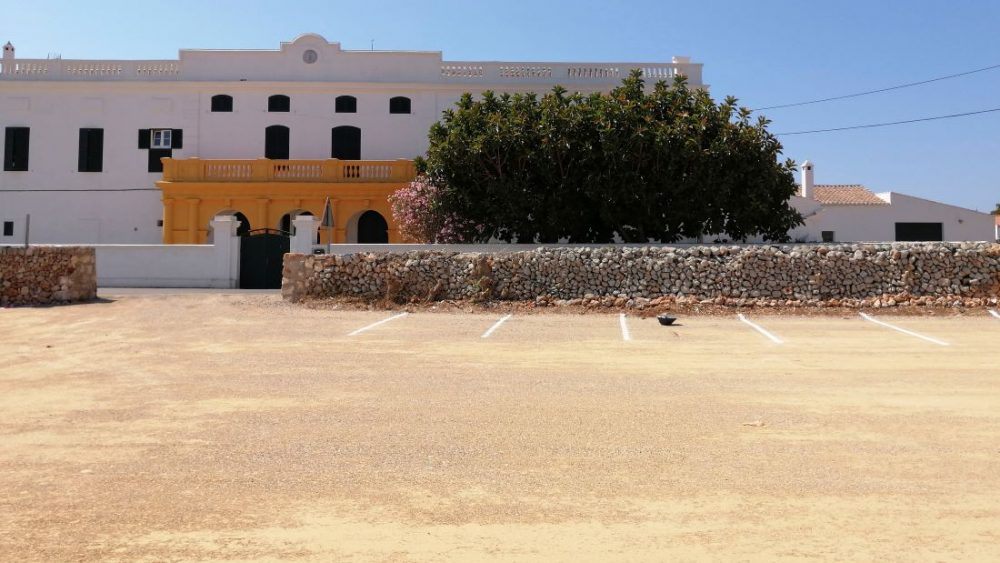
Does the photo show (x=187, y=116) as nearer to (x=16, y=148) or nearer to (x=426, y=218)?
(x=16, y=148)

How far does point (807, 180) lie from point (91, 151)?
34.7m

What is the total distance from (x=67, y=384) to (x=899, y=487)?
882 centimetres

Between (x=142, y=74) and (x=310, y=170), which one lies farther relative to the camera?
(x=142, y=74)

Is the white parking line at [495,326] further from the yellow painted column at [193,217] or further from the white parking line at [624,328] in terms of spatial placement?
the yellow painted column at [193,217]

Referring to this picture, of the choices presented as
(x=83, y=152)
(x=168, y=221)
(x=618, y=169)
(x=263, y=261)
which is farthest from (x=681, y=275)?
(x=83, y=152)

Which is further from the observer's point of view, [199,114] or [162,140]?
[162,140]

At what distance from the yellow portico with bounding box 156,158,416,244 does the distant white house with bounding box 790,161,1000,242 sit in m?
21.7

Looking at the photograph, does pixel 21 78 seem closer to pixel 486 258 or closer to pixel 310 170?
pixel 310 170

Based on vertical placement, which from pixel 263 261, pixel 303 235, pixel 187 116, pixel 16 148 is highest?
pixel 187 116

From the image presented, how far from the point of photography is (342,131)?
115 ft

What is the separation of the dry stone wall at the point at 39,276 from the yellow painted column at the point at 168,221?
36.7ft

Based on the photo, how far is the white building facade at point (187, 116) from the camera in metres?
34.9

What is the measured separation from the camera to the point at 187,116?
3491 centimetres

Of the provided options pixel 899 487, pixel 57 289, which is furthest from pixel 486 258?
pixel 899 487
